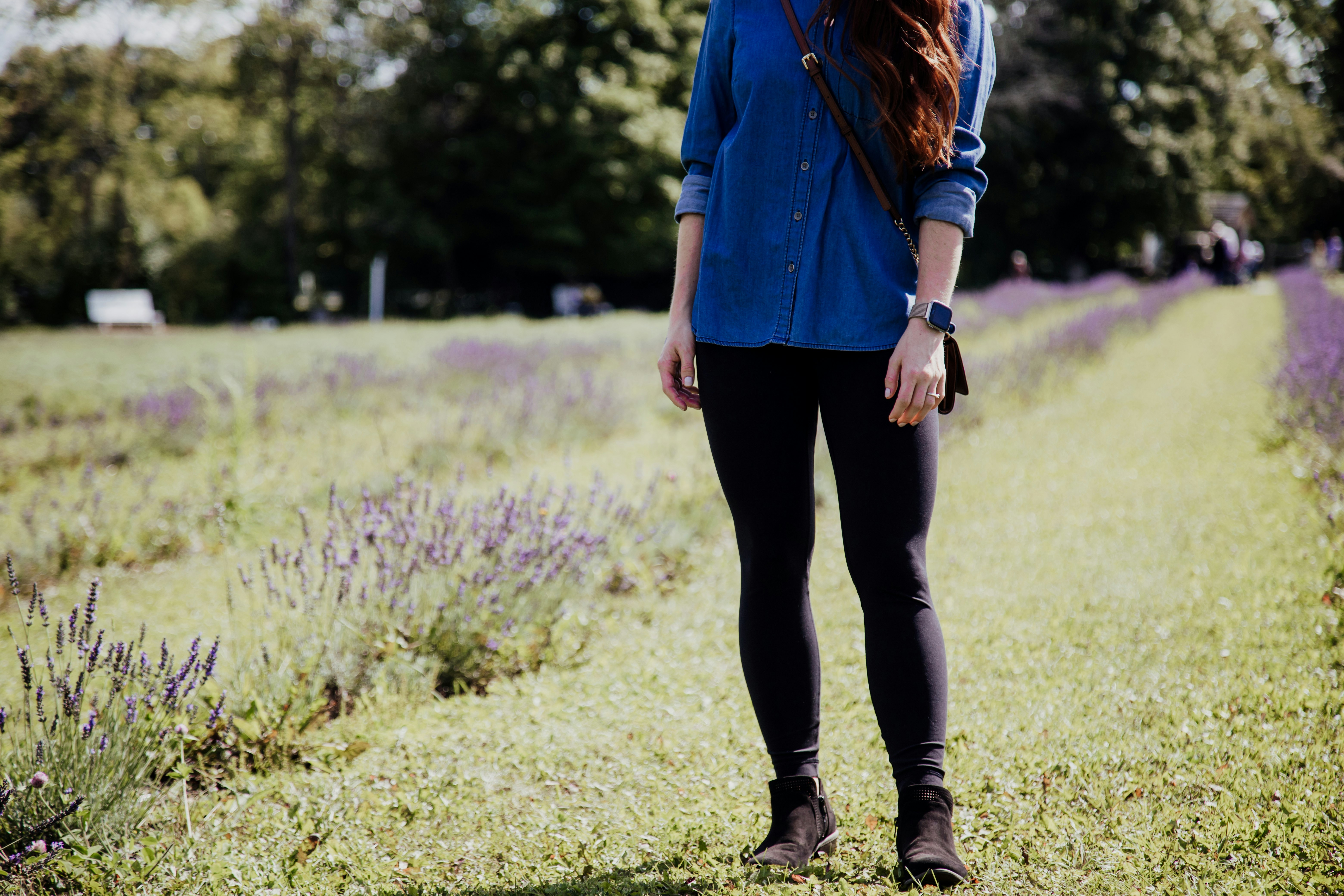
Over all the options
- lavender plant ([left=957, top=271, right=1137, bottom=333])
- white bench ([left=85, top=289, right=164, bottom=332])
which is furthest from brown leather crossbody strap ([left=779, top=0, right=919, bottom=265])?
white bench ([left=85, top=289, right=164, bottom=332])

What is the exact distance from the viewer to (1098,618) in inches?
126

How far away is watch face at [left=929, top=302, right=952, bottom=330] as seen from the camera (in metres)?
1.53

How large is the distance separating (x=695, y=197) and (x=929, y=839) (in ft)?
4.31

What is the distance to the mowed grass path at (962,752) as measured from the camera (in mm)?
1864

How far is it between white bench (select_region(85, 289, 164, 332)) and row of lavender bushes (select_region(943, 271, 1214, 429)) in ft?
63.1

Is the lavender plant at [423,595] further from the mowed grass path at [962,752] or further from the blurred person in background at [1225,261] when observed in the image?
the blurred person in background at [1225,261]

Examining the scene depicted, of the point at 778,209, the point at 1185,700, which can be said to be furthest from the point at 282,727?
the point at 1185,700

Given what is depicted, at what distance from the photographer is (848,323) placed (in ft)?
5.18

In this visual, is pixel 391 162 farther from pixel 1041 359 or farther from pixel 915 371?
pixel 915 371

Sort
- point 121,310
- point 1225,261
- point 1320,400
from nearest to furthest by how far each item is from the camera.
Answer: point 1320,400, point 121,310, point 1225,261

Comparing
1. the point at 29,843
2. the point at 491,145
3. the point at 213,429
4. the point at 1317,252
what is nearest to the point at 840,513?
the point at 29,843

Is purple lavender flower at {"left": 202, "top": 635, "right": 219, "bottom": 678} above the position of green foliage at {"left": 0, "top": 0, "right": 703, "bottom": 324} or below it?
below

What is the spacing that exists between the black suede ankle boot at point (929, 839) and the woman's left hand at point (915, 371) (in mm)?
704

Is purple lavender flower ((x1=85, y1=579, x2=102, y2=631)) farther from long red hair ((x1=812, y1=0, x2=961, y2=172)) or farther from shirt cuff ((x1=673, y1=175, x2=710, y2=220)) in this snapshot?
long red hair ((x1=812, y1=0, x2=961, y2=172))
